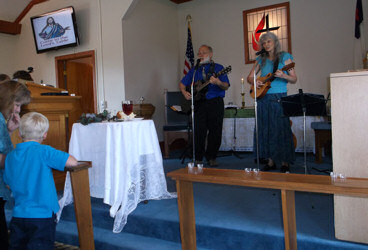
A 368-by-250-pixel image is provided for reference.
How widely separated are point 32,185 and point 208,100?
109 inches

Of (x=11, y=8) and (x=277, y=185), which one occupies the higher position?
(x=11, y=8)

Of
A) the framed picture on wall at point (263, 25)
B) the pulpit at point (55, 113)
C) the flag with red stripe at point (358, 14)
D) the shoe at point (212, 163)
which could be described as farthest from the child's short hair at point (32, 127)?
the flag with red stripe at point (358, 14)

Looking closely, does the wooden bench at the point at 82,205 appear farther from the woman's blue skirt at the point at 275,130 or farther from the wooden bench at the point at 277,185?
the woman's blue skirt at the point at 275,130

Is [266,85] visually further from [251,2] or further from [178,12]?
[178,12]

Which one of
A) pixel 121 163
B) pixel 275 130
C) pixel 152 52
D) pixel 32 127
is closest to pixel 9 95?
pixel 32 127

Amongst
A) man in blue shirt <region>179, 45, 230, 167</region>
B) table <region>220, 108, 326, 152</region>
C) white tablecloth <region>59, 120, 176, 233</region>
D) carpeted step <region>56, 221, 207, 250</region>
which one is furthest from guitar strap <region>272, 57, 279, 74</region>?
table <region>220, 108, 326, 152</region>

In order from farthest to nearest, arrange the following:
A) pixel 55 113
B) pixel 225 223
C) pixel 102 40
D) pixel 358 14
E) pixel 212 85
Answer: pixel 102 40 → pixel 358 14 → pixel 212 85 → pixel 55 113 → pixel 225 223

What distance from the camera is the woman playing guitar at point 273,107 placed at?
3371mm

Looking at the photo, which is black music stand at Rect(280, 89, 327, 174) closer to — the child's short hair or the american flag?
the child's short hair

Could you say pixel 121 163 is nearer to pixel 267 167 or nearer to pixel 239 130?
pixel 267 167

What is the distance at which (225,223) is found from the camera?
7.39 feet

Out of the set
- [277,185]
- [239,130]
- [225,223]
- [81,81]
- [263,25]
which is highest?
[263,25]

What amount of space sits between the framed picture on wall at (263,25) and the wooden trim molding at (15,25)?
4.36 meters

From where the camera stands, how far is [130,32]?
596cm
